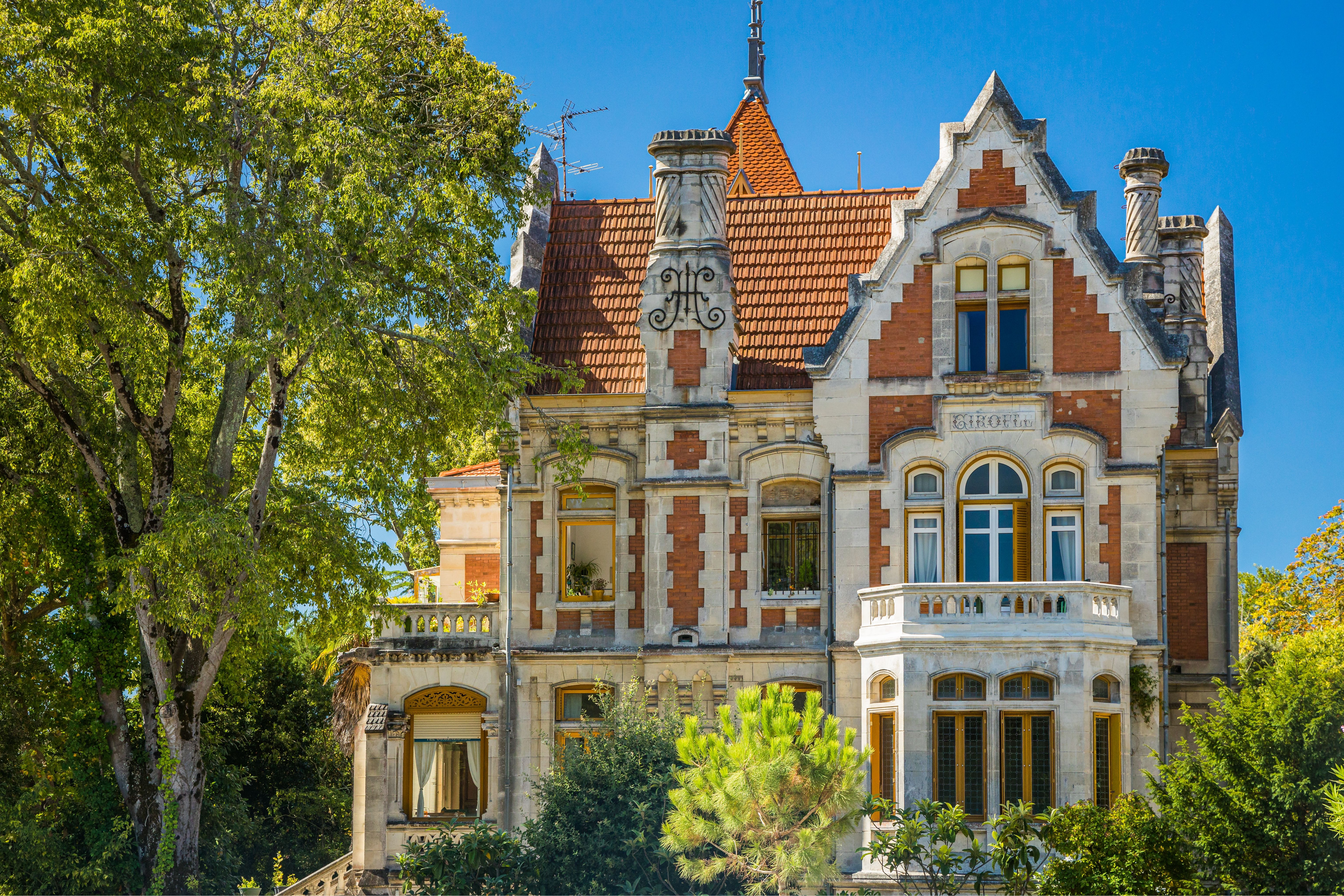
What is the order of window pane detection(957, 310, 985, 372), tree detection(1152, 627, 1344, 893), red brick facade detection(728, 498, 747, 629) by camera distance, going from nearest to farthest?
1. tree detection(1152, 627, 1344, 893)
2. window pane detection(957, 310, 985, 372)
3. red brick facade detection(728, 498, 747, 629)

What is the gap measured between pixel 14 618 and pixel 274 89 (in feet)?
38.8

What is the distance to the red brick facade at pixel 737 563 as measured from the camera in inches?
1121

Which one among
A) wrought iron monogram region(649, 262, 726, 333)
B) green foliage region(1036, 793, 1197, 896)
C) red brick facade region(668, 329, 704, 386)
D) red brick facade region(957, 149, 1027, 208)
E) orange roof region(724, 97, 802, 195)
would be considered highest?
orange roof region(724, 97, 802, 195)

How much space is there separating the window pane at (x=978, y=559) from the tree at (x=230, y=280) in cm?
821

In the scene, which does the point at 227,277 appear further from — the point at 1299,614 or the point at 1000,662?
the point at 1299,614

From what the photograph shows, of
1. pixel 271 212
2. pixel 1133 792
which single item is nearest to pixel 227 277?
pixel 271 212

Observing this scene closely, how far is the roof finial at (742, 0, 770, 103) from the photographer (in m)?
42.3

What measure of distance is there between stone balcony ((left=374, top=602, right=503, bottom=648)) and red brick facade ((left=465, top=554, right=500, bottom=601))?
1596mm

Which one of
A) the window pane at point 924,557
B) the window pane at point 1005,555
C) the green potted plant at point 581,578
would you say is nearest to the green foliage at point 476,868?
the green potted plant at point 581,578

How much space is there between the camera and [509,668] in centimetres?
2878

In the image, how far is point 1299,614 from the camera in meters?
40.8

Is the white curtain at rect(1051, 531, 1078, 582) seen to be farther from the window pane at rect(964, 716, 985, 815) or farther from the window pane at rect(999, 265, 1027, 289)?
the window pane at rect(999, 265, 1027, 289)

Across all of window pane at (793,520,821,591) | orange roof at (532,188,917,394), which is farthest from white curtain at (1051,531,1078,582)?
orange roof at (532,188,917,394)

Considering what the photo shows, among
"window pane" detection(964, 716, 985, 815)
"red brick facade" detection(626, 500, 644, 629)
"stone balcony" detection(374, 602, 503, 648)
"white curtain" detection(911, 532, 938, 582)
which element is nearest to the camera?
"window pane" detection(964, 716, 985, 815)
